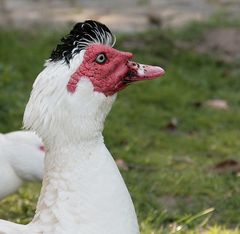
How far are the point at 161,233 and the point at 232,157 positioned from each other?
5.01 feet

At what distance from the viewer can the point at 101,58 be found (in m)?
2.46

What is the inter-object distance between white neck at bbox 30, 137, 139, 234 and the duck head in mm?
70

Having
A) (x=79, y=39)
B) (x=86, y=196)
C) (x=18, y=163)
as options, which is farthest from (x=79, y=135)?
(x=18, y=163)

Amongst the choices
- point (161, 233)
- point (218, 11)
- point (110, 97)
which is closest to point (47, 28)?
point (218, 11)

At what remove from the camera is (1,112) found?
17.3 ft

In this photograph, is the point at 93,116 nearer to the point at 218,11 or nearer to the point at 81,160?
the point at 81,160

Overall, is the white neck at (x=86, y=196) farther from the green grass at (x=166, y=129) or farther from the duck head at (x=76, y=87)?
the green grass at (x=166, y=129)

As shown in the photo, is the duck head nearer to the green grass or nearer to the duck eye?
the duck eye

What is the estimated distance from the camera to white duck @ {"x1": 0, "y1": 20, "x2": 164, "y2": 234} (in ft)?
7.75

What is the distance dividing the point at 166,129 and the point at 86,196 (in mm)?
3244

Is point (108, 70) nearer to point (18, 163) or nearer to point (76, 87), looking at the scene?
point (76, 87)

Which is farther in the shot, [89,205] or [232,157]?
[232,157]

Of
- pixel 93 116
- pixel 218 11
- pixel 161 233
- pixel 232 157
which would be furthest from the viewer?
pixel 218 11

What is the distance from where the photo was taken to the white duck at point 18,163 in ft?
12.1
